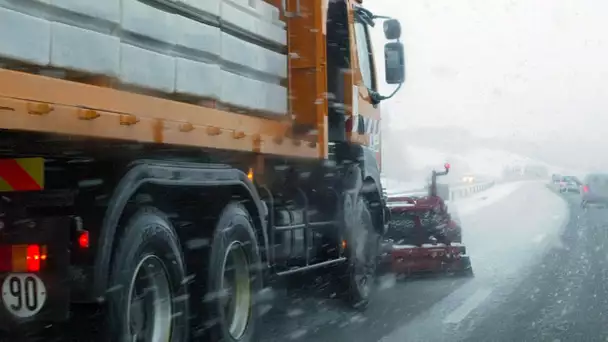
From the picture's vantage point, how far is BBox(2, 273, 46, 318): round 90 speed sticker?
3967 millimetres

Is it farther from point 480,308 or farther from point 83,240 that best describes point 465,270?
point 83,240

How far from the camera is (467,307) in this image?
860 cm

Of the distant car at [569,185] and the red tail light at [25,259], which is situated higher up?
the red tail light at [25,259]

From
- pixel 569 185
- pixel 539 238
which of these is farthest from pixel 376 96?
pixel 569 185

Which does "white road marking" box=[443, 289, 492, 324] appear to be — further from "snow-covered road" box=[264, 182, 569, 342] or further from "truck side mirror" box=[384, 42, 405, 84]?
"truck side mirror" box=[384, 42, 405, 84]

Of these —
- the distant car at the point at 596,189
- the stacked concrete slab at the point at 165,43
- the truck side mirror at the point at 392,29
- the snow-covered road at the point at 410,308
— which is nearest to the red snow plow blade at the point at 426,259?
the snow-covered road at the point at 410,308

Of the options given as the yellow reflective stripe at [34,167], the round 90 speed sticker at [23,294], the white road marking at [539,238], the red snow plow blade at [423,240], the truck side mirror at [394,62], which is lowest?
the white road marking at [539,238]

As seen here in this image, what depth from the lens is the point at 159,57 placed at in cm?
460

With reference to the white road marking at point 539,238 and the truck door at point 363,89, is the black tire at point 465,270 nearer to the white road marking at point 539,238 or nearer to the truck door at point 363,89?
the truck door at point 363,89

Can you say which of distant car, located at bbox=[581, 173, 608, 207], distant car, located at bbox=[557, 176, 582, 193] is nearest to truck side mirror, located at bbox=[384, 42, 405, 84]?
distant car, located at bbox=[581, 173, 608, 207]

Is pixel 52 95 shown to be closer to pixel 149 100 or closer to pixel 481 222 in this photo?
pixel 149 100

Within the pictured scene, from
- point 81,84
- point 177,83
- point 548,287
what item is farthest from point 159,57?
point 548,287

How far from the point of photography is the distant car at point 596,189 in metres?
32.4

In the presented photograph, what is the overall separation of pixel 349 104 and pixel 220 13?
3125 mm
